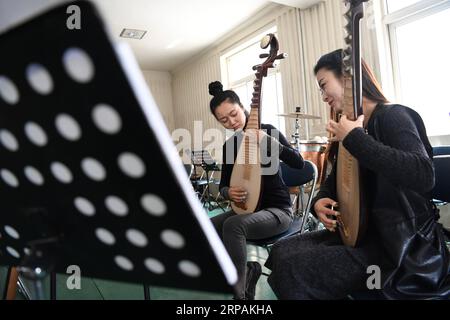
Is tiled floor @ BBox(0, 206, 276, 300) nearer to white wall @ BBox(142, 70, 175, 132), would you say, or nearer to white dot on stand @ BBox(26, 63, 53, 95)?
white dot on stand @ BBox(26, 63, 53, 95)

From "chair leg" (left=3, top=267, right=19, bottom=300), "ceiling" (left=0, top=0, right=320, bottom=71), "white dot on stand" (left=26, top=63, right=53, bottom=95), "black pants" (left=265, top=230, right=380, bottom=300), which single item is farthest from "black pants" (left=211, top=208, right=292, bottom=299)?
"ceiling" (left=0, top=0, right=320, bottom=71)

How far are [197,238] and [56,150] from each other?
0.65 feet

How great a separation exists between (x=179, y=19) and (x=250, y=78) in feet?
4.48

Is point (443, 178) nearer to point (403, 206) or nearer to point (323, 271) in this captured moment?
point (403, 206)

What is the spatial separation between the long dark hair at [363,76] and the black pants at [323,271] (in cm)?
34

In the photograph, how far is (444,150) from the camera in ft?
6.51

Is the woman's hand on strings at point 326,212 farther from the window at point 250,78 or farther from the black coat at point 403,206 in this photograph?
the window at point 250,78

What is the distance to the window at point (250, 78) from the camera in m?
4.64

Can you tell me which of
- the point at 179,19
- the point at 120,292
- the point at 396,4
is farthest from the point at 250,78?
the point at 120,292

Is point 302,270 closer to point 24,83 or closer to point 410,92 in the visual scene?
point 24,83

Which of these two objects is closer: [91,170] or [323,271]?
[91,170]

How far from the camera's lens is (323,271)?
2.96 ft

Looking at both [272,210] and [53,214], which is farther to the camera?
[272,210]
